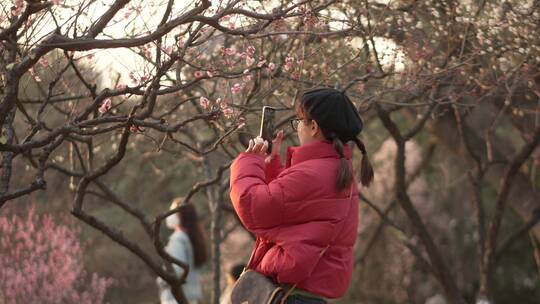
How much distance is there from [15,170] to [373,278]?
10507mm

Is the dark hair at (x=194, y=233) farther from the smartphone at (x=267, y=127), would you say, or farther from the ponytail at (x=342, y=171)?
the ponytail at (x=342, y=171)

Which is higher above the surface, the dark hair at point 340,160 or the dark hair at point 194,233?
the dark hair at point 340,160

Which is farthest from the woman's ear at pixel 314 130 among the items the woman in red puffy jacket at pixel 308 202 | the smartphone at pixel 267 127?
the smartphone at pixel 267 127

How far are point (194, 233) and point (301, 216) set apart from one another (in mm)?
4745

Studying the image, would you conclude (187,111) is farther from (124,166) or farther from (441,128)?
(124,166)

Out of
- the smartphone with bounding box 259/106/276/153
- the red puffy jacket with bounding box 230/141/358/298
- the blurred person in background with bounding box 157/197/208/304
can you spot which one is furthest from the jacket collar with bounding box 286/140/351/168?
the blurred person in background with bounding box 157/197/208/304

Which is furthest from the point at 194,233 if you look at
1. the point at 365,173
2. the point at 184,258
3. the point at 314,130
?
the point at 314,130

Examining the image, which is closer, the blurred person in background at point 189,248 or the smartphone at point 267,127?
the smartphone at point 267,127

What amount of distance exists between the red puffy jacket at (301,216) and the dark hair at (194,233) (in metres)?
4.50

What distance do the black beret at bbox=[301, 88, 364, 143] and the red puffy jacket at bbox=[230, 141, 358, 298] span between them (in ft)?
0.24

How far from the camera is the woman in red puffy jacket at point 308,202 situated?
13.3ft

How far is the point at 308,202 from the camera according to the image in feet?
13.4

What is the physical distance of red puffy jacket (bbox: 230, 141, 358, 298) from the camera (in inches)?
159

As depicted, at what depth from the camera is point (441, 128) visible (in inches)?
429
